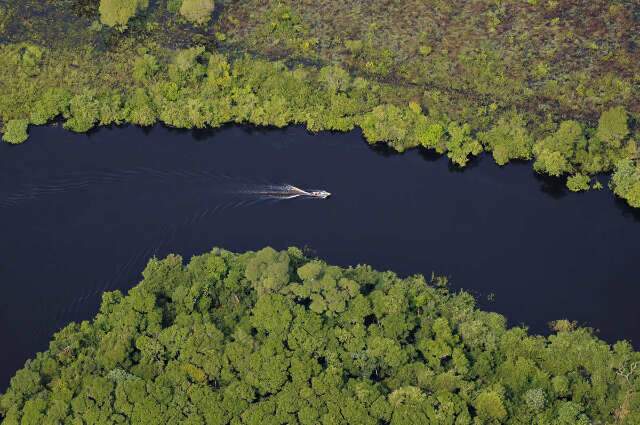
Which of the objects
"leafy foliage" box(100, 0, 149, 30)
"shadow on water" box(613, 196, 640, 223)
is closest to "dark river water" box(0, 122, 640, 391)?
"shadow on water" box(613, 196, 640, 223)

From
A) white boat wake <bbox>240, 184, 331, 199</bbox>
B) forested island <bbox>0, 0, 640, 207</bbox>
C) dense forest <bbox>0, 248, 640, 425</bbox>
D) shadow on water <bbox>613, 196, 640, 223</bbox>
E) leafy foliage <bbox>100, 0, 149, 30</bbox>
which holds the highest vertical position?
leafy foliage <bbox>100, 0, 149, 30</bbox>

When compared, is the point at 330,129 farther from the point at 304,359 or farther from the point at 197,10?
the point at 304,359

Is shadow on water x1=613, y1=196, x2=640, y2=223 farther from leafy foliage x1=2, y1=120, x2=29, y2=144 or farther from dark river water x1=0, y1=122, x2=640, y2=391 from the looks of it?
leafy foliage x1=2, y1=120, x2=29, y2=144

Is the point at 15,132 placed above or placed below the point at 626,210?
above

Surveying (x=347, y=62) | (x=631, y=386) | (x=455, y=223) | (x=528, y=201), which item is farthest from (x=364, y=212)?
(x=631, y=386)

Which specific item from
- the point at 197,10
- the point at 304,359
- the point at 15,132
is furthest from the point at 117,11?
the point at 304,359

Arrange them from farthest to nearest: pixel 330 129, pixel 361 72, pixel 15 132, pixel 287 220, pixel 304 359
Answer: pixel 361 72 < pixel 330 129 < pixel 15 132 < pixel 287 220 < pixel 304 359
